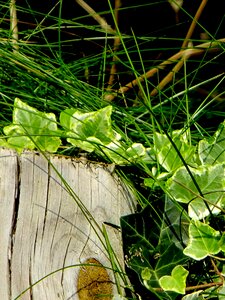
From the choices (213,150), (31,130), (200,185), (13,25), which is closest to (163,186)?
(200,185)

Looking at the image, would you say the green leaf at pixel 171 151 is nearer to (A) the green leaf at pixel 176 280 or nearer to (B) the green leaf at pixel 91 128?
(B) the green leaf at pixel 91 128

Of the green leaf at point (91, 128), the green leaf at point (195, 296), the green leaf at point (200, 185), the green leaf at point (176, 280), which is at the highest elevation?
the green leaf at point (91, 128)

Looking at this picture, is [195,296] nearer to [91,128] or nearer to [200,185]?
[200,185]

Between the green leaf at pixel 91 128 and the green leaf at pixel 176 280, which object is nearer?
the green leaf at pixel 176 280

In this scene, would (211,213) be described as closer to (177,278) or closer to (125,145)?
(177,278)

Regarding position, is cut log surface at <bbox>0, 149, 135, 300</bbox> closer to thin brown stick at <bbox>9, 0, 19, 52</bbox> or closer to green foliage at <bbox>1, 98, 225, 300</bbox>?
green foliage at <bbox>1, 98, 225, 300</bbox>

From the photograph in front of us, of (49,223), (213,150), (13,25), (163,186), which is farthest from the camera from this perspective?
(13,25)

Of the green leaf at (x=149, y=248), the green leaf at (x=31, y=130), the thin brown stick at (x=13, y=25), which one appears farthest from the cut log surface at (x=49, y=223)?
the thin brown stick at (x=13, y=25)
